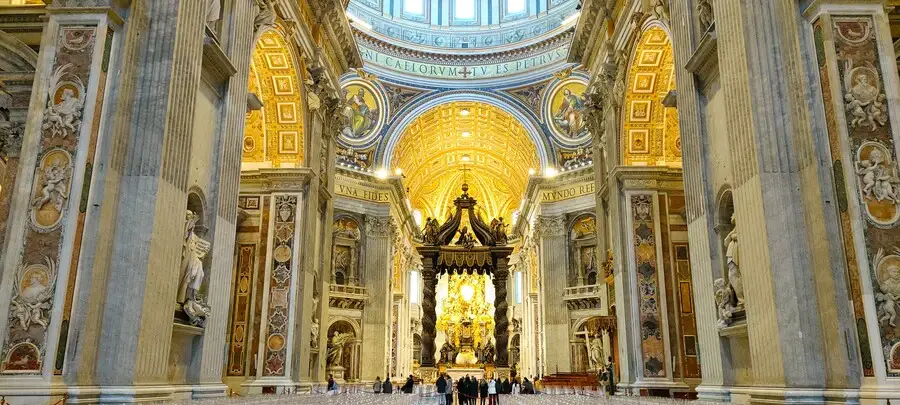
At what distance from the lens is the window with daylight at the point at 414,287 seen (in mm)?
37594

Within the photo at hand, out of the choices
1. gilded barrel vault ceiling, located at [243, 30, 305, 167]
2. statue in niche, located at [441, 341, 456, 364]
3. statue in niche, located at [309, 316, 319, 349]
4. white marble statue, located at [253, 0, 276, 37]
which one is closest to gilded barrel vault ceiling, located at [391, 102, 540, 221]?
statue in niche, located at [441, 341, 456, 364]

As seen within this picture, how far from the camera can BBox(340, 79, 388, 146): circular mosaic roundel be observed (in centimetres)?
2770

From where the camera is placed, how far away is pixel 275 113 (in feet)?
42.2

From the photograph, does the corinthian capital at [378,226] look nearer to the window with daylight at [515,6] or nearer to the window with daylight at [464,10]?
the window with daylight at [464,10]

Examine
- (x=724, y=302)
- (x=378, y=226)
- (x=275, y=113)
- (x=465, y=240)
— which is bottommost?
(x=724, y=302)

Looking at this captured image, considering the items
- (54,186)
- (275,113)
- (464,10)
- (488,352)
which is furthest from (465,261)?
(54,186)

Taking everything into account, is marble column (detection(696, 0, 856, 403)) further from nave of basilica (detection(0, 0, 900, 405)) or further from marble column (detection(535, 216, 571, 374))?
marble column (detection(535, 216, 571, 374))

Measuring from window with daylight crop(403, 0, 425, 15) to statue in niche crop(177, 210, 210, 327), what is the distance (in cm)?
2337

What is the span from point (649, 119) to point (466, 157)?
24.4 metres

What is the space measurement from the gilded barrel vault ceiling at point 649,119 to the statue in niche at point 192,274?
27.5 feet

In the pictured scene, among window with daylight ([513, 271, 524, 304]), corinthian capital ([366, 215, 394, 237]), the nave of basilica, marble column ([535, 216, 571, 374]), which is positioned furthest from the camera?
window with daylight ([513, 271, 524, 304])

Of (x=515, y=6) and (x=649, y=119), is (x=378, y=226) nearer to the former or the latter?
(x=515, y=6)

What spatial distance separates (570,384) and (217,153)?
1393 centimetres

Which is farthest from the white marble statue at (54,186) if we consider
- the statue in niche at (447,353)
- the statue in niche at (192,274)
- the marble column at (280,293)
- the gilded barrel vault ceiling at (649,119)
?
the statue in niche at (447,353)
